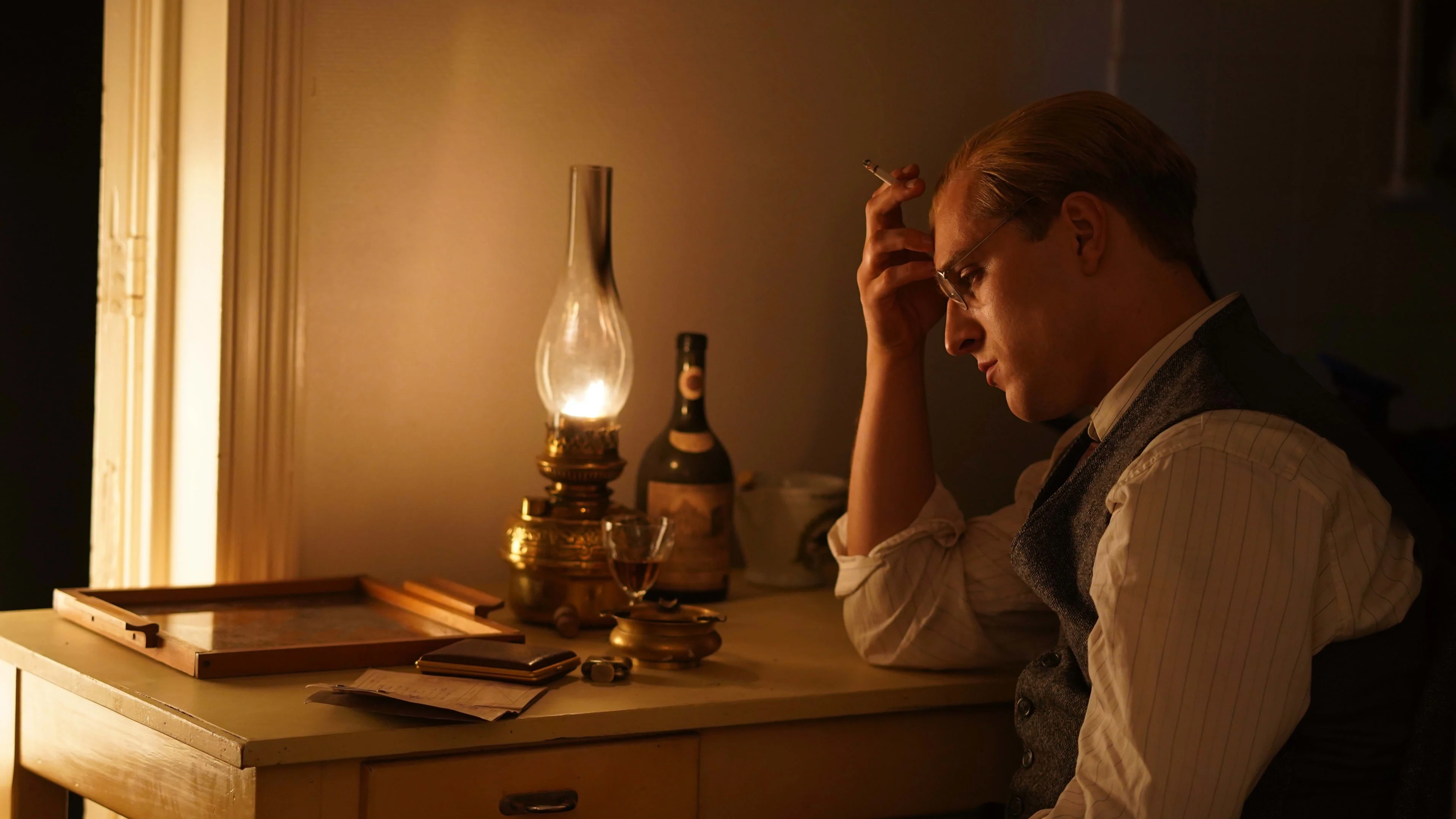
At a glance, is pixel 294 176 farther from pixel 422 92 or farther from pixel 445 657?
pixel 445 657

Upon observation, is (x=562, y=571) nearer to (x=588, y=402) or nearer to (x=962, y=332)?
(x=588, y=402)

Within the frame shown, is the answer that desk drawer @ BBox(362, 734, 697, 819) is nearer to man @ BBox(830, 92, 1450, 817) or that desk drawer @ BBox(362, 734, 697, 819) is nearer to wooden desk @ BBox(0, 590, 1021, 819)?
wooden desk @ BBox(0, 590, 1021, 819)

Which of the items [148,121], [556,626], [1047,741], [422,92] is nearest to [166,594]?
[556,626]

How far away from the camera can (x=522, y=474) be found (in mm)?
1970

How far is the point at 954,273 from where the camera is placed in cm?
133

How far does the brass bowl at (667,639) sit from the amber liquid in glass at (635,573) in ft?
0.26

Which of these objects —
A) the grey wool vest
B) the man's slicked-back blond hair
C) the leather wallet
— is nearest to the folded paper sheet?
the leather wallet

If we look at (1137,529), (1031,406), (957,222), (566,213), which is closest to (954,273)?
(957,222)

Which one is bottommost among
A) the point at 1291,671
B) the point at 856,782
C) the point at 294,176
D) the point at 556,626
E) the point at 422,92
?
the point at 856,782

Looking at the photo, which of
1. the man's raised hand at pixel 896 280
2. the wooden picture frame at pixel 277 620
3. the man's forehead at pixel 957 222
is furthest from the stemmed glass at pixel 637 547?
the man's forehead at pixel 957 222

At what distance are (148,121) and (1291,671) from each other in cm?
153

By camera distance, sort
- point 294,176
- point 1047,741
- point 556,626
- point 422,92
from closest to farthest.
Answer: point 1047,741 < point 556,626 < point 294,176 < point 422,92

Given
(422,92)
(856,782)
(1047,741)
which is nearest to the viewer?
(1047,741)

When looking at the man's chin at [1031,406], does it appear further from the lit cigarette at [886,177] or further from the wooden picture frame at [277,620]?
the wooden picture frame at [277,620]
